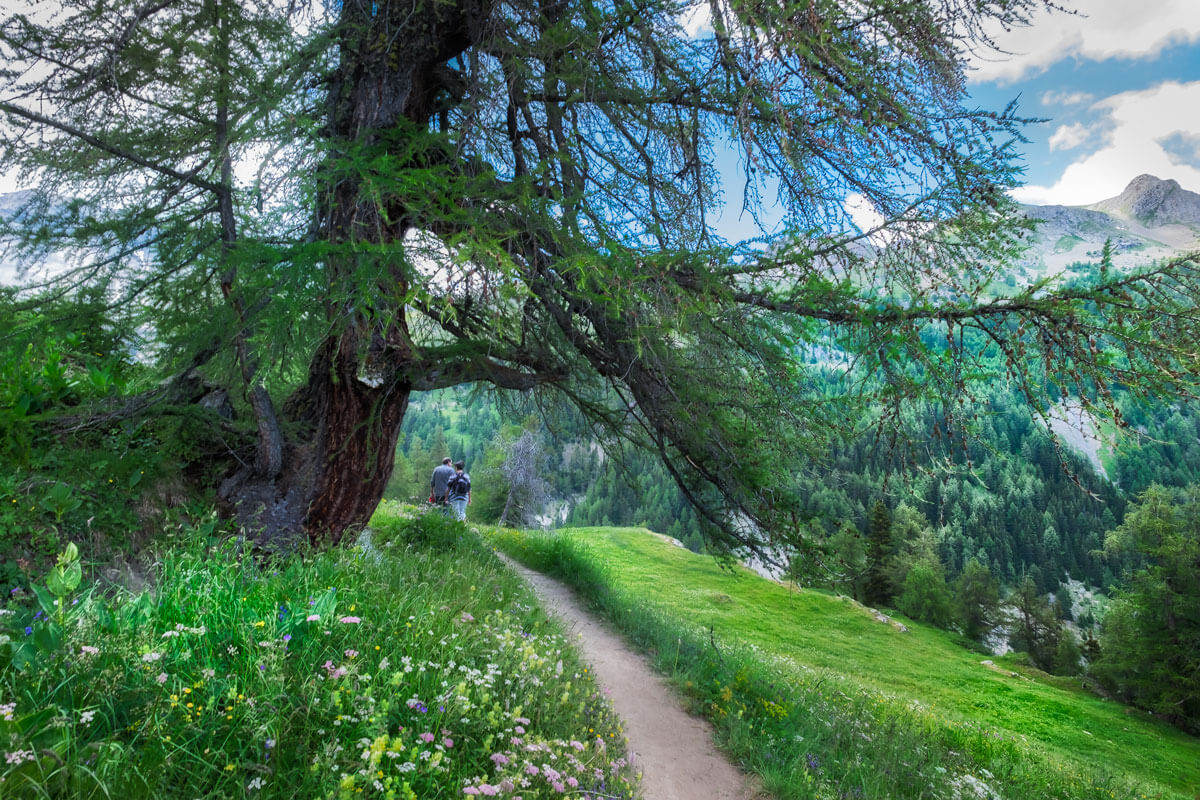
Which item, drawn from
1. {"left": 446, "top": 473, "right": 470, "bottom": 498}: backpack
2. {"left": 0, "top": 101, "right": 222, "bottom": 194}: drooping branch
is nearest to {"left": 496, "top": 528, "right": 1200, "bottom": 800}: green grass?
{"left": 446, "top": 473, "right": 470, "bottom": 498}: backpack

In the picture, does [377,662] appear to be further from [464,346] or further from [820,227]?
[820,227]

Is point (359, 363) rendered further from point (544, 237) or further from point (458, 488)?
point (458, 488)

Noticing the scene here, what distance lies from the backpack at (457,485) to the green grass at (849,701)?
1.54 meters

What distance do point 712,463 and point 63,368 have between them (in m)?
7.45

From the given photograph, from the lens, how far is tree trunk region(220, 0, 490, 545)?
562 centimetres

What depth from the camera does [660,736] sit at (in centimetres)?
532

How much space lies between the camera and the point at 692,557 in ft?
94.8

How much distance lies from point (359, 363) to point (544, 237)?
2.37m

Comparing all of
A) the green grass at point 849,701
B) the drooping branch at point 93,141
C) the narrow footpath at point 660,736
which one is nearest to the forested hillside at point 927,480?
the green grass at point 849,701

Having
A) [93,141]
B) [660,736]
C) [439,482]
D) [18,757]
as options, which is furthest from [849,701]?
[93,141]

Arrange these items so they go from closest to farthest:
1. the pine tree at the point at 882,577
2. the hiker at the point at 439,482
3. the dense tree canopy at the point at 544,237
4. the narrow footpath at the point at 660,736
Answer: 1. the dense tree canopy at the point at 544,237
2. the narrow footpath at the point at 660,736
3. the hiker at the point at 439,482
4. the pine tree at the point at 882,577

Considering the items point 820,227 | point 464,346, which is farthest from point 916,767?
point 464,346

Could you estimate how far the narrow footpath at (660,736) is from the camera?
14.9ft

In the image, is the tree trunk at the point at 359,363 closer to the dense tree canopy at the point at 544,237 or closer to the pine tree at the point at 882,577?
the dense tree canopy at the point at 544,237
